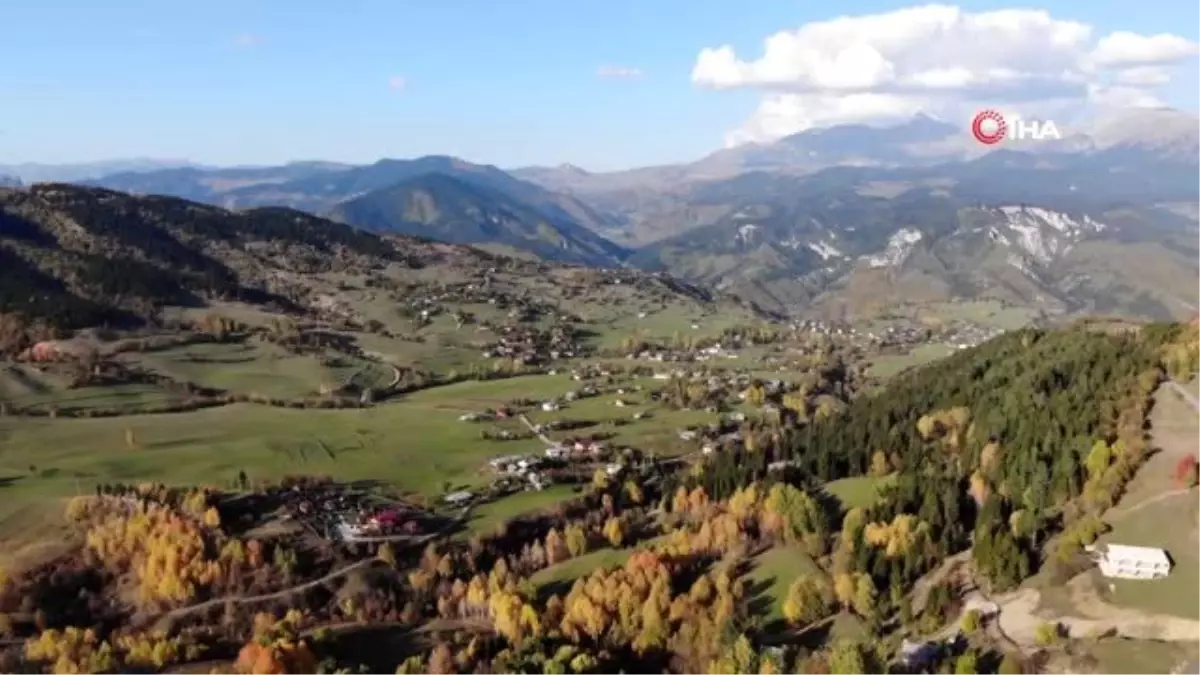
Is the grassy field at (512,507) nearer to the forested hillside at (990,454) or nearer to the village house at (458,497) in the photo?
the village house at (458,497)

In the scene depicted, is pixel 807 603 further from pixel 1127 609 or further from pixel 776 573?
pixel 1127 609

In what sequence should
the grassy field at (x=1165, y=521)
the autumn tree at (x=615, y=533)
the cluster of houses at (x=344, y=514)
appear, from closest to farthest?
the grassy field at (x=1165, y=521), the autumn tree at (x=615, y=533), the cluster of houses at (x=344, y=514)

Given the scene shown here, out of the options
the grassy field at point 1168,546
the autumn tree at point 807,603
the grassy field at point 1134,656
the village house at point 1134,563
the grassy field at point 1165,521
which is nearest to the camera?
the grassy field at point 1134,656

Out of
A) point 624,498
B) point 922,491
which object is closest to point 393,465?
point 624,498

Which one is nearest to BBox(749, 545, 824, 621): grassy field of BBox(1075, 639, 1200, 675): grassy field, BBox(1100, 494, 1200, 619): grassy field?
BBox(1100, 494, 1200, 619): grassy field

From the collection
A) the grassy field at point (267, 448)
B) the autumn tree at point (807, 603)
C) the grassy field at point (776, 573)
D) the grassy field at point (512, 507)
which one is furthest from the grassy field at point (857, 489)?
the grassy field at point (267, 448)

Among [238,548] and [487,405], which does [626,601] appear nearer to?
[238,548]

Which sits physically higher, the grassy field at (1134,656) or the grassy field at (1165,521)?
the grassy field at (1165,521)
